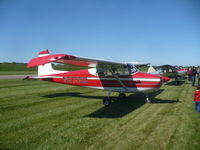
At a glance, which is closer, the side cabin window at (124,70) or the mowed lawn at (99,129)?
the mowed lawn at (99,129)

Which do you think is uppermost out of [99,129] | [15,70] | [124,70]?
[15,70]

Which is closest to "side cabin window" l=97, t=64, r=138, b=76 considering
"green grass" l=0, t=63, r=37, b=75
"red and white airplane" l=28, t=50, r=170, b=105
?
"red and white airplane" l=28, t=50, r=170, b=105

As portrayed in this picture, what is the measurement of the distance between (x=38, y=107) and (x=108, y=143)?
5057 millimetres

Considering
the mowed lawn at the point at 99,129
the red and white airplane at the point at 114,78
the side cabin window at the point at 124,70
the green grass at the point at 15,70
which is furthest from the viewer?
the green grass at the point at 15,70

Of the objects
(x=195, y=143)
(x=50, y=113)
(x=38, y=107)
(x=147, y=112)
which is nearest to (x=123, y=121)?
(x=147, y=112)

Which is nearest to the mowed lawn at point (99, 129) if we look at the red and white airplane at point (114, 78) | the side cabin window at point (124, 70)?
the red and white airplane at point (114, 78)

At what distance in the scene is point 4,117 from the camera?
253 inches

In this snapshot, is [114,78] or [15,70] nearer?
[114,78]

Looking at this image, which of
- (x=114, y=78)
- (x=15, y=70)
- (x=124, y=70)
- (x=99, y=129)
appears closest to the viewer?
(x=99, y=129)

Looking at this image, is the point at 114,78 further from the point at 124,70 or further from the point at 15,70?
the point at 15,70

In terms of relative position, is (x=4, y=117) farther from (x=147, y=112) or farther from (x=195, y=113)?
(x=195, y=113)

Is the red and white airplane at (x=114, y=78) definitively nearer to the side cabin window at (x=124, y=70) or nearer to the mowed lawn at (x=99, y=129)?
the side cabin window at (x=124, y=70)

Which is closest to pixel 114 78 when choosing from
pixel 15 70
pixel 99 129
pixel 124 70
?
pixel 124 70

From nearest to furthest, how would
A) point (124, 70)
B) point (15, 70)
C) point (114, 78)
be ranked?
point (124, 70) → point (114, 78) → point (15, 70)
